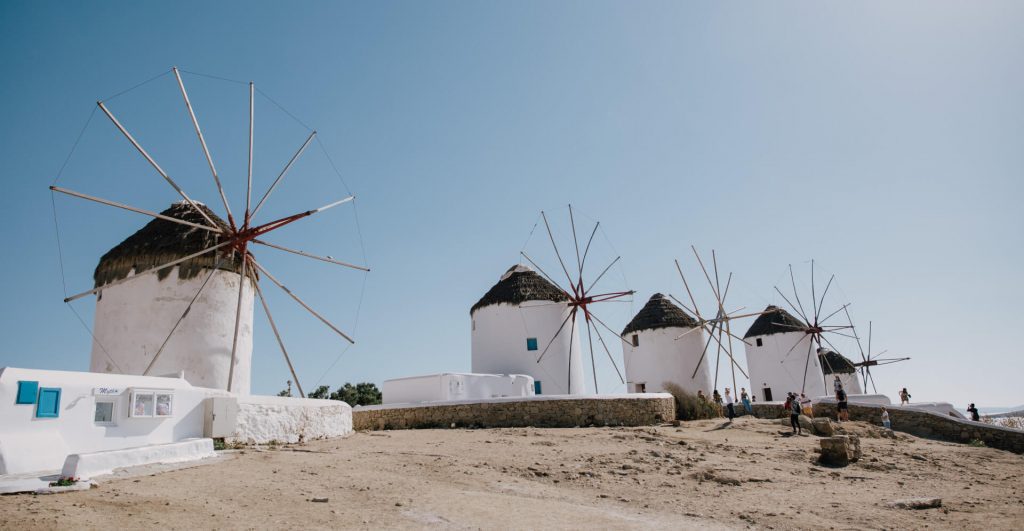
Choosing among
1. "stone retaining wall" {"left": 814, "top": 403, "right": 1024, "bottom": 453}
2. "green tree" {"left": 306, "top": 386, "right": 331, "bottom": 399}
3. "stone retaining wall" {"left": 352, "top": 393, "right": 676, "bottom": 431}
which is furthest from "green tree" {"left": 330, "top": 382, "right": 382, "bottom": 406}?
"stone retaining wall" {"left": 814, "top": 403, "right": 1024, "bottom": 453}

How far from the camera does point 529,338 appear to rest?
946 inches

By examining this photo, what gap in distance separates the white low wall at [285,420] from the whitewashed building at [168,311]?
102 inches

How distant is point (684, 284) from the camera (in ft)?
94.5

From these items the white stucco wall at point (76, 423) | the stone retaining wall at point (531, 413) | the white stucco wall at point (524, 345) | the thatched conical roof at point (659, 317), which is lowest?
the stone retaining wall at point (531, 413)

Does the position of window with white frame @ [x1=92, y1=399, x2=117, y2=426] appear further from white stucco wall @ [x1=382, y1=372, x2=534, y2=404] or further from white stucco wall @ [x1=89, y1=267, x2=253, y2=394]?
white stucco wall @ [x1=382, y1=372, x2=534, y2=404]

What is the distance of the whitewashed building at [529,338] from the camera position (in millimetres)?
23875

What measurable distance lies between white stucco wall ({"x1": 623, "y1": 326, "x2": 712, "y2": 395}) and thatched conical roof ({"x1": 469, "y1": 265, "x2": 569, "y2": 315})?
Answer: 5.23 metres

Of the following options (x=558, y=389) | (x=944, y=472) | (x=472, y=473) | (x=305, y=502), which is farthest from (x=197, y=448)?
(x=558, y=389)

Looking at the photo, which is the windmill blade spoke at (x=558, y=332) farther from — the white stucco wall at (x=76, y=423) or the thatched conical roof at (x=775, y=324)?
the white stucco wall at (x=76, y=423)

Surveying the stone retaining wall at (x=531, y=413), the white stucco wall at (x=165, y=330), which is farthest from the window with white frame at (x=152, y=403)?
the stone retaining wall at (x=531, y=413)

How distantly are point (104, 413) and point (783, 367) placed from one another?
29783 mm

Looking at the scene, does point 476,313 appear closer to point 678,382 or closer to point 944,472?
point 678,382

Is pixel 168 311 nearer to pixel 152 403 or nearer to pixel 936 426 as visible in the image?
pixel 152 403

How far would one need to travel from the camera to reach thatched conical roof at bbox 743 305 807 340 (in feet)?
101
